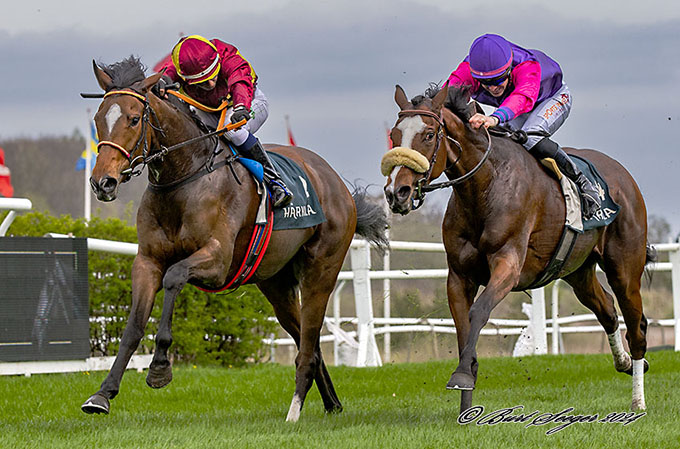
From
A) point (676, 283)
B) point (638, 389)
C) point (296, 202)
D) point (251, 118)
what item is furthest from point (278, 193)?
point (676, 283)

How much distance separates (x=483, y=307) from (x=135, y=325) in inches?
73.2

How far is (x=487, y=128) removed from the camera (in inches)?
219

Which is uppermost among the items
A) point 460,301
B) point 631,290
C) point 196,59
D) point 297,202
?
point 196,59

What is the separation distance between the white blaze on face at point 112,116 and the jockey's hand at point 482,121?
1.98 metres

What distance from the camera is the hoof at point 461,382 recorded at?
489 cm

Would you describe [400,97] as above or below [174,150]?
above

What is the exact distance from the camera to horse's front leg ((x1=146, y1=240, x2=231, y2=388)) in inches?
189

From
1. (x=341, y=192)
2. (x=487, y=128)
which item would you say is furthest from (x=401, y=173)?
(x=341, y=192)

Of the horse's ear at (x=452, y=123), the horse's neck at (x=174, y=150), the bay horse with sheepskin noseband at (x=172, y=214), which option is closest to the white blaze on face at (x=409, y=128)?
the horse's ear at (x=452, y=123)

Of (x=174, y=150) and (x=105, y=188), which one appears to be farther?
(x=174, y=150)

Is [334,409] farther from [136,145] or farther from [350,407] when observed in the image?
[136,145]

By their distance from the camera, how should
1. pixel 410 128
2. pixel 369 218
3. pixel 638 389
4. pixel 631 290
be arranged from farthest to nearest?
pixel 369 218
pixel 631 290
pixel 638 389
pixel 410 128

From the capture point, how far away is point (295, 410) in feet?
19.0

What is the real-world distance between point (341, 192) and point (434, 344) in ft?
17.5
